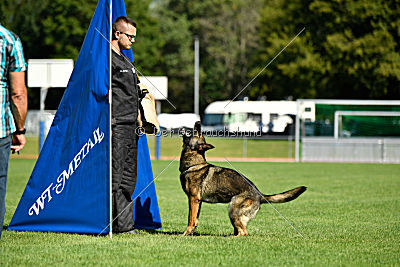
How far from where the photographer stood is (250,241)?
22.0ft

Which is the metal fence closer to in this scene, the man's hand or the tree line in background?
the tree line in background

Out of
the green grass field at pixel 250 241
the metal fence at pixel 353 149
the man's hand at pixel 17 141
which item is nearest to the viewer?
the man's hand at pixel 17 141

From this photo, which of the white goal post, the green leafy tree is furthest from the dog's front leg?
the green leafy tree

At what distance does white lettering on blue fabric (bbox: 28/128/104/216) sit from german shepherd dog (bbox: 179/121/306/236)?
1026 millimetres

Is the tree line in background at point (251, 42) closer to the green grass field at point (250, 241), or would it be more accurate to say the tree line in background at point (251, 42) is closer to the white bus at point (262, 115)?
the white bus at point (262, 115)

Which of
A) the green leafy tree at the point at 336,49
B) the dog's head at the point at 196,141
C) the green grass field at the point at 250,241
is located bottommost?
the green grass field at the point at 250,241

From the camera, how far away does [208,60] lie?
56.5 metres

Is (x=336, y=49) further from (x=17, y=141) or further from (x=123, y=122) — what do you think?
(x=17, y=141)

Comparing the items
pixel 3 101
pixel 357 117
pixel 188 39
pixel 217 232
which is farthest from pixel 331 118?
pixel 188 39

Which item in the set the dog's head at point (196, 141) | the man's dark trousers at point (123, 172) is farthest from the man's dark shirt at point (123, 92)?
the dog's head at point (196, 141)

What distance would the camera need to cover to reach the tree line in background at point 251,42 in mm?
37719

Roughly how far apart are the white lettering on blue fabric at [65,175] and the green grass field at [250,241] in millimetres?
323

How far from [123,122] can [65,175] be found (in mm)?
896

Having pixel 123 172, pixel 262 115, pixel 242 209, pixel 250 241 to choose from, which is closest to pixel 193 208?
pixel 242 209
